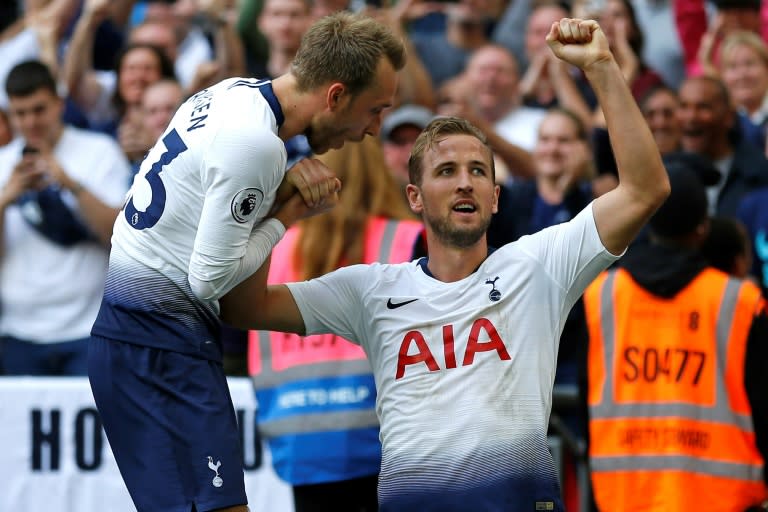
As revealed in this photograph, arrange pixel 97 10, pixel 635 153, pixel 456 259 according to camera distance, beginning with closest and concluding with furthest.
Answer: pixel 635 153
pixel 456 259
pixel 97 10

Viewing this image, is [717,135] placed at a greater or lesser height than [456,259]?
greater

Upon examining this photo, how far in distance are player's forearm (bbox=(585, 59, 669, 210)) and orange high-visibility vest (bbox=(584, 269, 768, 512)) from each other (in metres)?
1.63

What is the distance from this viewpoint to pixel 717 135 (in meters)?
8.23

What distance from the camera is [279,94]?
449 cm

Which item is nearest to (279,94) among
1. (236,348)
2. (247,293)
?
(247,293)

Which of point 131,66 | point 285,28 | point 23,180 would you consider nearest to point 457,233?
point 23,180

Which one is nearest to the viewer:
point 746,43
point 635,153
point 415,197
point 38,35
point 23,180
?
point 635,153

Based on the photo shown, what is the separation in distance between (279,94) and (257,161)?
36 centimetres

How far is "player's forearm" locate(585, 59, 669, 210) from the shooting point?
4238 mm

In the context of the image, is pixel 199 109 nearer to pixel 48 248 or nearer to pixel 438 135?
pixel 438 135

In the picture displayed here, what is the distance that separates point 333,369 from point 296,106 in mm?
1737

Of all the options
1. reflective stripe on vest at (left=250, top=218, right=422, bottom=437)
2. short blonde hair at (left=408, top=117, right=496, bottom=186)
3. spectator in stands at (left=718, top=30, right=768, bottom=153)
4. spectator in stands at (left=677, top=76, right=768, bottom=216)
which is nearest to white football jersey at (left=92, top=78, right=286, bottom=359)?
short blonde hair at (left=408, top=117, right=496, bottom=186)

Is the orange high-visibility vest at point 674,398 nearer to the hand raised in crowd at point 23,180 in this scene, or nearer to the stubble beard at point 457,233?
the stubble beard at point 457,233

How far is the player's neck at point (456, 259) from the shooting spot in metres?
4.56
